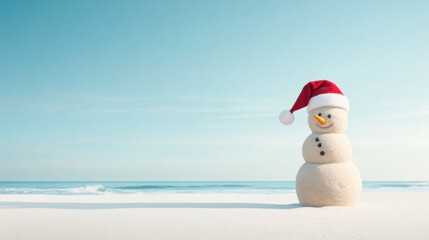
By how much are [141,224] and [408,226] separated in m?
4.93

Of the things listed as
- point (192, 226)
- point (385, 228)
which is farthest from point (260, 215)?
point (385, 228)

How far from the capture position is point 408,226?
705cm

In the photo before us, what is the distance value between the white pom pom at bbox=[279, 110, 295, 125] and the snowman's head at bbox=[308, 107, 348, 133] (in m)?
0.61

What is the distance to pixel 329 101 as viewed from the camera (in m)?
9.93

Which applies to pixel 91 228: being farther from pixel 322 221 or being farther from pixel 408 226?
pixel 408 226

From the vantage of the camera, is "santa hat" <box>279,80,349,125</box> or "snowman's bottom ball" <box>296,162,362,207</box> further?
"santa hat" <box>279,80,349,125</box>

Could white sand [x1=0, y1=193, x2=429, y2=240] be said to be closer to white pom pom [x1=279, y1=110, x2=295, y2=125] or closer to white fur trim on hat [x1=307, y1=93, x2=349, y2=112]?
white pom pom [x1=279, y1=110, x2=295, y2=125]

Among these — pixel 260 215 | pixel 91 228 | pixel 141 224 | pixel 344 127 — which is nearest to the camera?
pixel 91 228

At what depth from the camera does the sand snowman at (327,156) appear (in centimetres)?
933

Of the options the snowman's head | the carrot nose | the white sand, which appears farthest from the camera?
the snowman's head

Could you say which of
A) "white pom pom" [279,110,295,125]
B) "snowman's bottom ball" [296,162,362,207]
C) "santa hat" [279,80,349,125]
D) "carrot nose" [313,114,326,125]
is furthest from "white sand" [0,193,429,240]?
"santa hat" [279,80,349,125]

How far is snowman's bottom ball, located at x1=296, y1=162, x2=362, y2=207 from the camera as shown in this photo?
930cm

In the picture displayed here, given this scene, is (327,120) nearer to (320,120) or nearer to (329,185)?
(320,120)

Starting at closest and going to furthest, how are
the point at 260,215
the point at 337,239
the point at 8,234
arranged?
the point at 337,239, the point at 8,234, the point at 260,215
